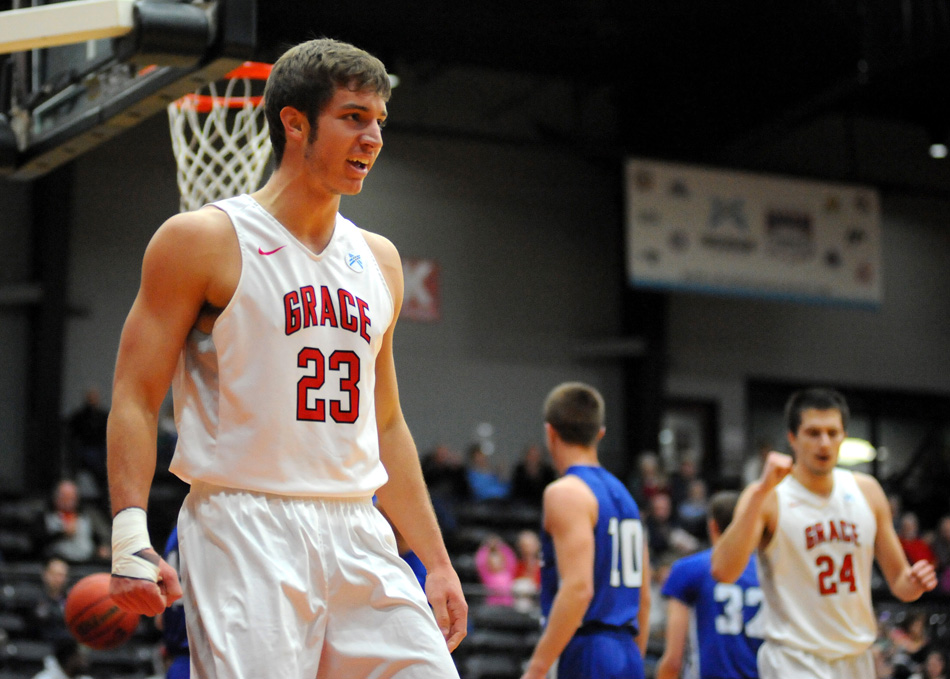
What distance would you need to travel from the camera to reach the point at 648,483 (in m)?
16.2

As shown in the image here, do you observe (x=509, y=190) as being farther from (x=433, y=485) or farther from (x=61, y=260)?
(x=61, y=260)

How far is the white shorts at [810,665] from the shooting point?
18.1 ft

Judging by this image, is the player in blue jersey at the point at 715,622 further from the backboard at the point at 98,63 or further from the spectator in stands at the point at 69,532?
the spectator in stands at the point at 69,532

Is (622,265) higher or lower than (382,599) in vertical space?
higher

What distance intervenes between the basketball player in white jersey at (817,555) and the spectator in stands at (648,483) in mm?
10094

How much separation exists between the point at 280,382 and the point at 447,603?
734mm

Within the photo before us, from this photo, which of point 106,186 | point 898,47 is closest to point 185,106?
point 898,47

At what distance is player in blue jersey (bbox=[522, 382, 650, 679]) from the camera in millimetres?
5148

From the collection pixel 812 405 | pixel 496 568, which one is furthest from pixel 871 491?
pixel 496 568

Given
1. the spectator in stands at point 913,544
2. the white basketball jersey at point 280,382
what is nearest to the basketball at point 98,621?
the white basketball jersey at point 280,382

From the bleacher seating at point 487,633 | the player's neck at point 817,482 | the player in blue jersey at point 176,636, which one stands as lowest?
the bleacher seating at point 487,633

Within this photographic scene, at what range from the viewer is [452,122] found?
19.0 metres

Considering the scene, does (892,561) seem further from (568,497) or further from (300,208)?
(300,208)

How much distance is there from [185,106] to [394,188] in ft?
39.5
